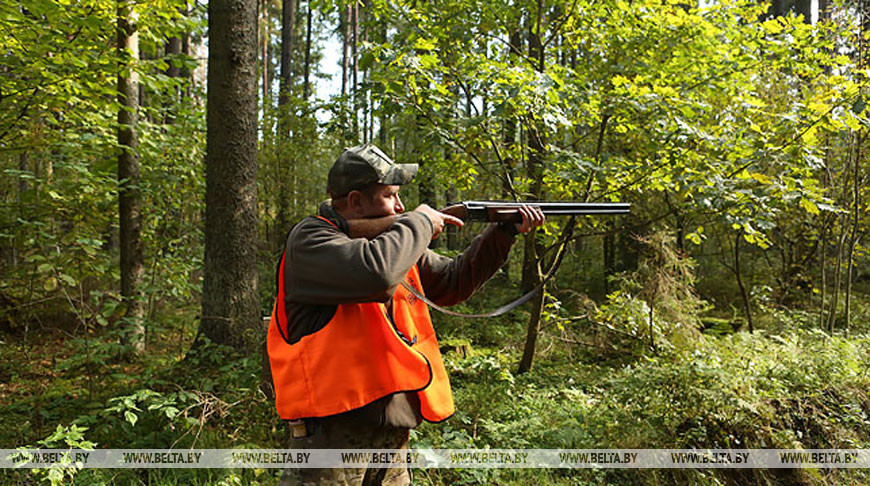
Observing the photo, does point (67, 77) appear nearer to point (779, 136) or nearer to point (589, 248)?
point (779, 136)

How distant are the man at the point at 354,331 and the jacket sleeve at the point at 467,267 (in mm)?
514

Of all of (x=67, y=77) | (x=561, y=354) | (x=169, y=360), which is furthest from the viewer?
(x=561, y=354)

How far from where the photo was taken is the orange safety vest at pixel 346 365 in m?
1.95

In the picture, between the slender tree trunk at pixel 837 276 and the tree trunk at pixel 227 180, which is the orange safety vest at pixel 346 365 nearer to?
the tree trunk at pixel 227 180

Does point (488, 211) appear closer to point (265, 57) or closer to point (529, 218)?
point (529, 218)

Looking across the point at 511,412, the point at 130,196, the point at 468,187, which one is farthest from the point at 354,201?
the point at 130,196

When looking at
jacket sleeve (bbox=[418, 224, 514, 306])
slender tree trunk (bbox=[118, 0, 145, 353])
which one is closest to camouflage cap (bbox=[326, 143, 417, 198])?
jacket sleeve (bbox=[418, 224, 514, 306])

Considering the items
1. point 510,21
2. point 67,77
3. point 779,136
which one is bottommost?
point 779,136

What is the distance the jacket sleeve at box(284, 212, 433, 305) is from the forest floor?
2.35 meters

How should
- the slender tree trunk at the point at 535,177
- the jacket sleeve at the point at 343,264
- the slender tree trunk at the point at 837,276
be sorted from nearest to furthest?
the jacket sleeve at the point at 343,264 < the slender tree trunk at the point at 535,177 < the slender tree trunk at the point at 837,276

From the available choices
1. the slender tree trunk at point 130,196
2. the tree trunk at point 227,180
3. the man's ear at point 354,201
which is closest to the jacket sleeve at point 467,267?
the man's ear at point 354,201

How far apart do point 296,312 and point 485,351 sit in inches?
230

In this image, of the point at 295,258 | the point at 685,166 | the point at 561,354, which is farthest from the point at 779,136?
the point at 295,258

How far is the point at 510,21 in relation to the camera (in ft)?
19.2
